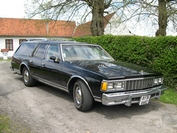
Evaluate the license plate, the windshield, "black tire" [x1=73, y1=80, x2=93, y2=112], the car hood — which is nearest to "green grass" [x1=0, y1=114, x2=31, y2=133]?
"black tire" [x1=73, y1=80, x2=93, y2=112]

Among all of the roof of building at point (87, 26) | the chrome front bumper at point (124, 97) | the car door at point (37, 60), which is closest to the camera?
the chrome front bumper at point (124, 97)

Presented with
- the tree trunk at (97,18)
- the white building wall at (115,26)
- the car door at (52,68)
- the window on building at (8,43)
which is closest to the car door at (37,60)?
the car door at (52,68)

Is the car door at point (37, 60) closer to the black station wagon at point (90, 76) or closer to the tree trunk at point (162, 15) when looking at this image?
the black station wagon at point (90, 76)

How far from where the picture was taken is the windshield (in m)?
5.52

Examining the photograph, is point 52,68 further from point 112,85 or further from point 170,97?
point 170,97

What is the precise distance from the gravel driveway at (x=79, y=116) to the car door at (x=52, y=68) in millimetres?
539

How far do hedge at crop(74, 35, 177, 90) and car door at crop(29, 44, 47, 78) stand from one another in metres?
3.67

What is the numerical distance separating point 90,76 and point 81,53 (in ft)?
5.14

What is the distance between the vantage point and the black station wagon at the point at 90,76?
407cm

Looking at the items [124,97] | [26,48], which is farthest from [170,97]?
[26,48]

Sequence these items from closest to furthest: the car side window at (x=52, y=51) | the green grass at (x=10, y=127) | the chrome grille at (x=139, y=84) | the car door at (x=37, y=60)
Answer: the green grass at (x=10, y=127) → the chrome grille at (x=139, y=84) → the car side window at (x=52, y=51) → the car door at (x=37, y=60)

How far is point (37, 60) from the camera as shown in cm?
646

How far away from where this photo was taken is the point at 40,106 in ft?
16.4

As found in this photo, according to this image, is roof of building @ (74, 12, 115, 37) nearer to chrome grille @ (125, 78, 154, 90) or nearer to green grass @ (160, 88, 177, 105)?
green grass @ (160, 88, 177, 105)
